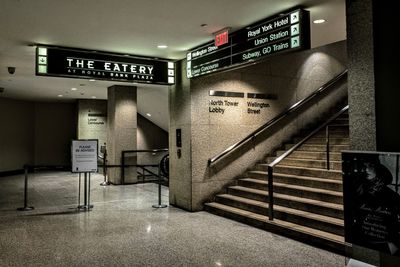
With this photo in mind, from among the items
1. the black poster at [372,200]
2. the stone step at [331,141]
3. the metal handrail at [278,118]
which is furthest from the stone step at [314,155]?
the black poster at [372,200]

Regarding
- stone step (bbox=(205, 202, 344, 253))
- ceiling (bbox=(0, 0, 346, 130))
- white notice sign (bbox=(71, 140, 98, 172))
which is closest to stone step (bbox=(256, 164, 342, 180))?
stone step (bbox=(205, 202, 344, 253))

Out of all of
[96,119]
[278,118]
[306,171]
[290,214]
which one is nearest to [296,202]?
[290,214]

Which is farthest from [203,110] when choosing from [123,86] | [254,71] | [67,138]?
[67,138]

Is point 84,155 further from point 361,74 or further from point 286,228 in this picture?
point 361,74

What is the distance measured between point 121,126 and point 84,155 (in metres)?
3.45

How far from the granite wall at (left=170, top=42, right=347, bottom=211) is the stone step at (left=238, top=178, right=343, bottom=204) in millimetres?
449

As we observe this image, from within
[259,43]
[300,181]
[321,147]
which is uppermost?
[259,43]

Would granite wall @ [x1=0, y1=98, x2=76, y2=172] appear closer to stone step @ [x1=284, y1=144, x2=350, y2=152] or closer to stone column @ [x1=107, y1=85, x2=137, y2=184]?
stone column @ [x1=107, y1=85, x2=137, y2=184]

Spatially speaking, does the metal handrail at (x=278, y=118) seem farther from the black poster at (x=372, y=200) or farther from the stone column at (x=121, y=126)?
the stone column at (x=121, y=126)

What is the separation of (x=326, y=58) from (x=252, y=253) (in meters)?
6.03

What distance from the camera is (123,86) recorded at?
1062 cm

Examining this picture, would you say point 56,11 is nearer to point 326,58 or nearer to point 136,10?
point 136,10

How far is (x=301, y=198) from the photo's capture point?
5.66m

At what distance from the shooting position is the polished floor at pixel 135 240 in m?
4.07
